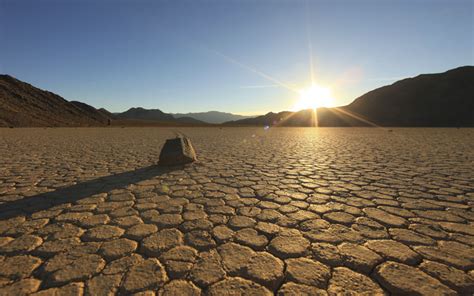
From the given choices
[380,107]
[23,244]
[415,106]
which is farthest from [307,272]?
[380,107]

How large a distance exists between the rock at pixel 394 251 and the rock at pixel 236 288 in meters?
0.99

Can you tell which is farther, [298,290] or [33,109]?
[33,109]

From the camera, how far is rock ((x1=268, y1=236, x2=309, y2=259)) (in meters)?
1.72

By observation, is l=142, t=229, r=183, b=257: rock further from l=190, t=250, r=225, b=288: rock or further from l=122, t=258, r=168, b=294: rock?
l=190, t=250, r=225, b=288: rock

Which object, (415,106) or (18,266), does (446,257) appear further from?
(415,106)

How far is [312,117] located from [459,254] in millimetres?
53220

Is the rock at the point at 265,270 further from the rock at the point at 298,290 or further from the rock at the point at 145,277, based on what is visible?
the rock at the point at 145,277

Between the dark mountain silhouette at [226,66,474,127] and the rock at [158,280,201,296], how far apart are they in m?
46.1

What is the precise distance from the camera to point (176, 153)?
519cm

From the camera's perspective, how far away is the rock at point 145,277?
1374 mm

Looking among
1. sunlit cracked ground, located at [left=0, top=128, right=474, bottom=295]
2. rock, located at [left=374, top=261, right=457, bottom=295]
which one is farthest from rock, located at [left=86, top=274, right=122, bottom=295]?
rock, located at [left=374, top=261, right=457, bottom=295]

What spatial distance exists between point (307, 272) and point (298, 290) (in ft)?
0.63

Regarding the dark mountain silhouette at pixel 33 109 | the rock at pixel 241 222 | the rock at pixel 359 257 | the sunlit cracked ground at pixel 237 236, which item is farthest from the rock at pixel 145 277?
the dark mountain silhouette at pixel 33 109

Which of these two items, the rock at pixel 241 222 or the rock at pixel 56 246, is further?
the rock at pixel 241 222
